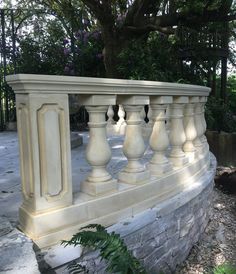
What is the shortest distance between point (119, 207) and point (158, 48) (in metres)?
6.45

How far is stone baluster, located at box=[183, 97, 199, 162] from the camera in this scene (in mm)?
3395

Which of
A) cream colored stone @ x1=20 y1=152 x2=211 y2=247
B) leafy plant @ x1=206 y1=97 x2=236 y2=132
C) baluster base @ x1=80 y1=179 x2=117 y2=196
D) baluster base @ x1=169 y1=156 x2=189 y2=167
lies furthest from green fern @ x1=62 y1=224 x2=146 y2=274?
leafy plant @ x1=206 y1=97 x2=236 y2=132

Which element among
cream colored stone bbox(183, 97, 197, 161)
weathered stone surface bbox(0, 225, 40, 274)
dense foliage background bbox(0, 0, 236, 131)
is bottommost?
weathered stone surface bbox(0, 225, 40, 274)

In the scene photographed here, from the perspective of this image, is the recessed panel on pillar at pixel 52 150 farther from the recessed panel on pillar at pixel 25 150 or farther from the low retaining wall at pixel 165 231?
the low retaining wall at pixel 165 231

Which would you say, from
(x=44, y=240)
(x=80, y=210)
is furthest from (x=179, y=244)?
(x=44, y=240)

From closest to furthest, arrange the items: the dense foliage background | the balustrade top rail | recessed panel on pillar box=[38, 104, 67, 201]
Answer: the balustrade top rail, recessed panel on pillar box=[38, 104, 67, 201], the dense foliage background

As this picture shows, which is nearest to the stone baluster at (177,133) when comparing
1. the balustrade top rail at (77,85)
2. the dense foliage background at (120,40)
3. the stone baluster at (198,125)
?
the balustrade top rail at (77,85)

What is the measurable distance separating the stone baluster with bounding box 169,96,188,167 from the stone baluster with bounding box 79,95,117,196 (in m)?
1.01

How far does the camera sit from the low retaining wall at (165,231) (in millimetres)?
2316

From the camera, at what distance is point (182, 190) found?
300 cm

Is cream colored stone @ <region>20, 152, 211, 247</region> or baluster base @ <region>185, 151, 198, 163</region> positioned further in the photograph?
baluster base @ <region>185, 151, 198, 163</region>

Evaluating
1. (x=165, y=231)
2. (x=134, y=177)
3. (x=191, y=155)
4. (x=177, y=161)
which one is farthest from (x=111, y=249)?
(x=191, y=155)

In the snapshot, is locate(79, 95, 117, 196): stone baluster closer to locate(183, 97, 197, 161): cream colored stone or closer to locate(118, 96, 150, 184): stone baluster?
locate(118, 96, 150, 184): stone baluster

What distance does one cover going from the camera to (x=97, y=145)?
7.20ft
